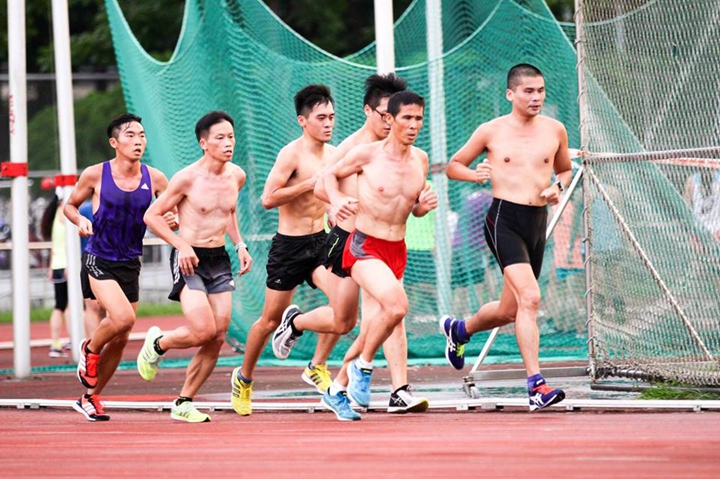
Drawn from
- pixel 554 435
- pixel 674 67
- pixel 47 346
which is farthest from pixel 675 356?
pixel 47 346

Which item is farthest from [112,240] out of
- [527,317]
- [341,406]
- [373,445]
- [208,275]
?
[373,445]

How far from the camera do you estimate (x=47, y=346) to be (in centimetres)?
2248

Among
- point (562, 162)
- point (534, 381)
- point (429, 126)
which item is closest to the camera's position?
point (534, 381)

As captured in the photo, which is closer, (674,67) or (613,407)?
(613,407)

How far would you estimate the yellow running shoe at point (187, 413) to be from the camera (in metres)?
10.9

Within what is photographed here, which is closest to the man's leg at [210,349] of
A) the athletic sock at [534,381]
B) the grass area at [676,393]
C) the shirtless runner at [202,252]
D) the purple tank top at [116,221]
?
the shirtless runner at [202,252]

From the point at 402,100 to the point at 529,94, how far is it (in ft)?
3.21

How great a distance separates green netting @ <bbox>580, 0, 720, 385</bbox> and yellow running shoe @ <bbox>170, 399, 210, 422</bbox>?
3220 mm

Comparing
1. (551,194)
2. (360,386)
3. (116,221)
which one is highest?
(551,194)

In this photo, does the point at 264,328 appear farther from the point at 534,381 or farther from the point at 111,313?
the point at 534,381

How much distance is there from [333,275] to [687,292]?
2.64m

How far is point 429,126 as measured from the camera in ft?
55.4

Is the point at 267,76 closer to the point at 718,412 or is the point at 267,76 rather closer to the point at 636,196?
the point at 636,196

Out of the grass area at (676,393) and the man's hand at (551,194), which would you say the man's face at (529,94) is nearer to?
the man's hand at (551,194)
